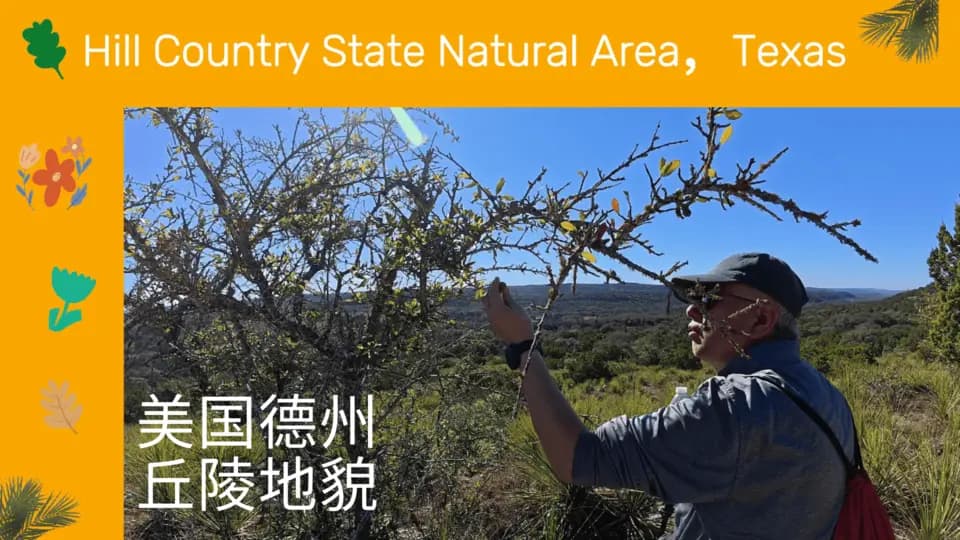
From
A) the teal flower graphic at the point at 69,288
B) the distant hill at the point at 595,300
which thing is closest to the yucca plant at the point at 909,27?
the distant hill at the point at 595,300

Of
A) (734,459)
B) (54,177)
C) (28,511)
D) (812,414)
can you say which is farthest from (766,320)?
(54,177)

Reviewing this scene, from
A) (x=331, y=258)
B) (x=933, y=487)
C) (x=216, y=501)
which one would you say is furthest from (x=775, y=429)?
(x=216, y=501)

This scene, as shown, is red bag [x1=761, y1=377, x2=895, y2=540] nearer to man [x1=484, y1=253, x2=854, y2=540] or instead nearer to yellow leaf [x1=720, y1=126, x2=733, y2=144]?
man [x1=484, y1=253, x2=854, y2=540]

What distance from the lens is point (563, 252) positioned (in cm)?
155

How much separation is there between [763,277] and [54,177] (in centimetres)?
256

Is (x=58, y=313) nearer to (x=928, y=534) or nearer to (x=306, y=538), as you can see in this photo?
(x=306, y=538)

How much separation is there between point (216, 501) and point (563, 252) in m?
3.41

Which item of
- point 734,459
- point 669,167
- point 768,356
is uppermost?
point 669,167

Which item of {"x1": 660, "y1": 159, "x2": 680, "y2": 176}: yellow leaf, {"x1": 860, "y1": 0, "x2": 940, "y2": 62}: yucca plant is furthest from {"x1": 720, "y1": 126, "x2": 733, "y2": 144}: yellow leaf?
{"x1": 860, "y1": 0, "x2": 940, "y2": 62}: yucca plant

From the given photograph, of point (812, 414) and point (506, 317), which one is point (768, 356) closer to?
point (812, 414)

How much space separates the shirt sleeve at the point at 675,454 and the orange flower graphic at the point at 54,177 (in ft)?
7.17

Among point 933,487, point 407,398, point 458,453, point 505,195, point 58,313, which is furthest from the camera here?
point 933,487

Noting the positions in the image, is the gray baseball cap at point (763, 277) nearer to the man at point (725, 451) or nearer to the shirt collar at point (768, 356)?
the shirt collar at point (768, 356)

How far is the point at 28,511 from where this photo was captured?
1.95 m
